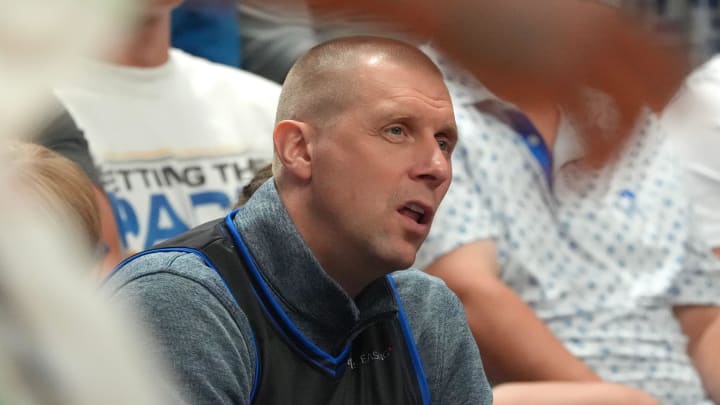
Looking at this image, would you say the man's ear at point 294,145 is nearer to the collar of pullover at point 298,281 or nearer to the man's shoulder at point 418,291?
the collar of pullover at point 298,281

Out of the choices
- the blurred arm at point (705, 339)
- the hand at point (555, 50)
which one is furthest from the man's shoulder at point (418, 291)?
the hand at point (555, 50)

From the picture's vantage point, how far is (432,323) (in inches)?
47.7

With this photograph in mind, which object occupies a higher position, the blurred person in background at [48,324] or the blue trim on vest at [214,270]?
the blurred person in background at [48,324]

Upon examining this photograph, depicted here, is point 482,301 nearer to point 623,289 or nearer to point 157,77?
point 623,289

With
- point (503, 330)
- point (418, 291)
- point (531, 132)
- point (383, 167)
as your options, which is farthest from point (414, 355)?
point (531, 132)

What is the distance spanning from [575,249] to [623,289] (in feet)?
0.76

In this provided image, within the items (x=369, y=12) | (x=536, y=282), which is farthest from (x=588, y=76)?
(x=536, y=282)

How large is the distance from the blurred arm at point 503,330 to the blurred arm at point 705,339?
0.35 m

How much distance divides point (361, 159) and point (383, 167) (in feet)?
0.09

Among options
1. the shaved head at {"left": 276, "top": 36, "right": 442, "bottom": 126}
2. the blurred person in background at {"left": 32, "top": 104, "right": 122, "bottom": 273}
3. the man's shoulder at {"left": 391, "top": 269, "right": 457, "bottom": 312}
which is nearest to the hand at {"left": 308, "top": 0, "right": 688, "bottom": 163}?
the shaved head at {"left": 276, "top": 36, "right": 442, "bottom": 126}

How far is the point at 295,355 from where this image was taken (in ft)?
3.46

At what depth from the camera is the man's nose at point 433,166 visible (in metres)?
1.05

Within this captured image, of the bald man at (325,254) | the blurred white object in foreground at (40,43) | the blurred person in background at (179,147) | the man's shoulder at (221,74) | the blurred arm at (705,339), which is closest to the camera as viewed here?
the blurred white object in foreground at (40,43)

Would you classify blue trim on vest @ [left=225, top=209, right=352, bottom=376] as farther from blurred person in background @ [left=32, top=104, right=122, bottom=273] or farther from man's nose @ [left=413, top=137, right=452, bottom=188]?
blurred person in background @ [left=32, top=104, right=122, bottom=273]
